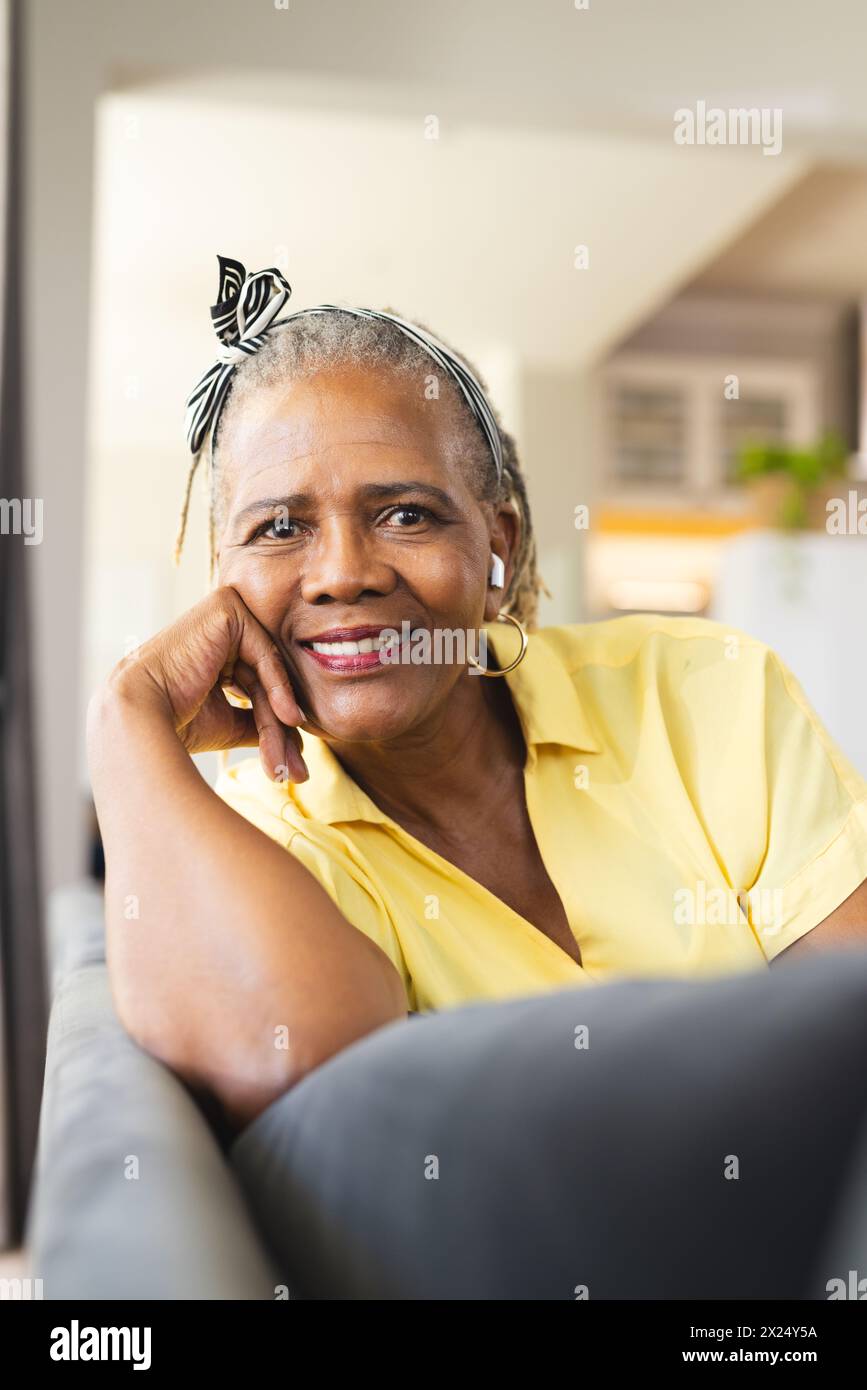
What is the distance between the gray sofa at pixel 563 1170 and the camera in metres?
0.49

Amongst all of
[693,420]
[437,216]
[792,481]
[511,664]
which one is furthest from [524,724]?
[693,420]

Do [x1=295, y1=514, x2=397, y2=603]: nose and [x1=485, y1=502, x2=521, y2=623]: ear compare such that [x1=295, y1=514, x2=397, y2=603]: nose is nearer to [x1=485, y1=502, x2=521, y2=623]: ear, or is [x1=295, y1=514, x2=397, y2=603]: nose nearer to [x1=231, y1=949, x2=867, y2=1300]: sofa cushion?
[x1=485, y1=502, x2=521, y2=623]: ear

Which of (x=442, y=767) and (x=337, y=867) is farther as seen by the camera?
(x=442, y=767)

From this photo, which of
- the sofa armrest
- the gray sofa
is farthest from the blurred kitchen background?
the gray sofa

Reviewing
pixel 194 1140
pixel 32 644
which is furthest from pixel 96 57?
pixel 194 1140

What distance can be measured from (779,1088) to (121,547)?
638cm

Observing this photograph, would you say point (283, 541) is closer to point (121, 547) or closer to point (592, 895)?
point (592, 895)

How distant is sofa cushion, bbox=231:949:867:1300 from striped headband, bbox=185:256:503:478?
0.70m

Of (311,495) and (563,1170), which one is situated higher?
(311,495)

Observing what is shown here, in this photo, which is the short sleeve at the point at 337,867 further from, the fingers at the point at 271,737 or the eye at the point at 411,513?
the eye at the point at 411,513

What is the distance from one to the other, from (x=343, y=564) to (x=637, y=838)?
0.35 metres

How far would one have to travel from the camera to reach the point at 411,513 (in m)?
1.07

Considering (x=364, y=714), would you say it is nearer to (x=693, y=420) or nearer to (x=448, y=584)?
(x=448, y=584)

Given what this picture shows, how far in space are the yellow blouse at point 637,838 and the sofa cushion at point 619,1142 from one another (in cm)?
43
